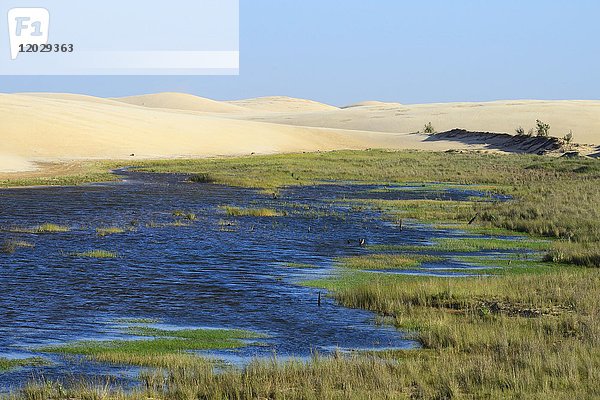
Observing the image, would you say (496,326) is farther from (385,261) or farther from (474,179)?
(474,179)

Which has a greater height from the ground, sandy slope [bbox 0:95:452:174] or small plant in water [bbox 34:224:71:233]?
small plant in water [bbox 34:224:71:233]

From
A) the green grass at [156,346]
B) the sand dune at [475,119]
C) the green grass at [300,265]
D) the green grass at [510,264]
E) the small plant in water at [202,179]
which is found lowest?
the sand dune at [475,119]

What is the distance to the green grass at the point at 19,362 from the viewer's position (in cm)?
1319

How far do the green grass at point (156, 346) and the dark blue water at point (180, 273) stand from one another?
389 mm

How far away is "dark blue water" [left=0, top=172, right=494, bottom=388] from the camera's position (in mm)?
15633

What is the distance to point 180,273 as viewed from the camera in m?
22.7

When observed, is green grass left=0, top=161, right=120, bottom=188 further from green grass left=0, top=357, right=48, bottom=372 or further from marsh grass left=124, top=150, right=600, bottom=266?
green grass left=0, top=357, right=48, bottom=372

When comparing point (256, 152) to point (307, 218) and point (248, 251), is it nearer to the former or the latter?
point (307, 218)

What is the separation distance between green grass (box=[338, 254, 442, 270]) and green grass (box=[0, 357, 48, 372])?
11178 millimetres

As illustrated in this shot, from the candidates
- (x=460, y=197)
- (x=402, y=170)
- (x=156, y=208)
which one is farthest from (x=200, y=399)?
(x=402, y=170)

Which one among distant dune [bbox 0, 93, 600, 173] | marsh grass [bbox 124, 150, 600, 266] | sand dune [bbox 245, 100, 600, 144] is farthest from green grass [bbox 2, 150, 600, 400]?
sand dune [bbox 245, 100, 600, 144]

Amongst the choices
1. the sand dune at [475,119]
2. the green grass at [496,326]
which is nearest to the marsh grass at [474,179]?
the green grass at [496,326]

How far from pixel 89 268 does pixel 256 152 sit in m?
72.2

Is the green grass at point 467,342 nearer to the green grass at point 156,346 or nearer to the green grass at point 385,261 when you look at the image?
the green grass at point 156,346
